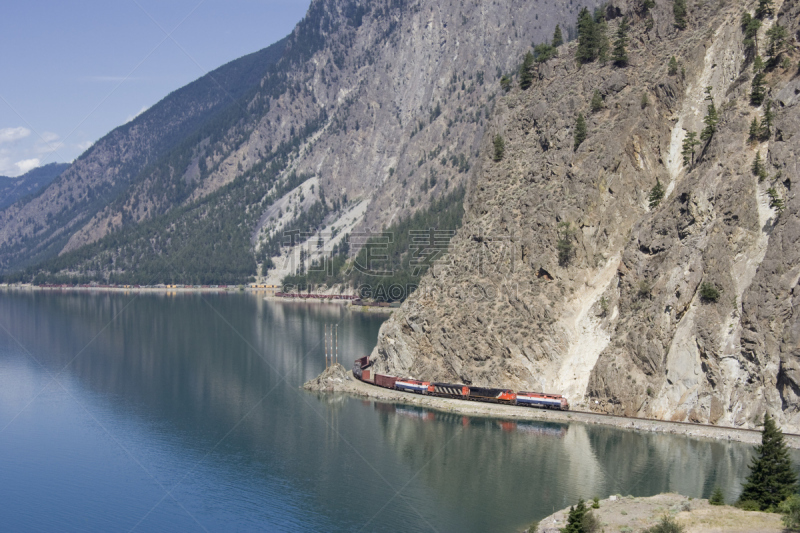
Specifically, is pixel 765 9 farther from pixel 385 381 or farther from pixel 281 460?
pixel 281 460

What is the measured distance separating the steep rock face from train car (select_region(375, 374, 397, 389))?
1949 millimetres

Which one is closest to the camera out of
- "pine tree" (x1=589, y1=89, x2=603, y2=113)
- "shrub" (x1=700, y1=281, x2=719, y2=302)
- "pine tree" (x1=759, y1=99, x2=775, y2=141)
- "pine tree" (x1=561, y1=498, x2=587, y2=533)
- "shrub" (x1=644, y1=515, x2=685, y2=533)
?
"shrub" (x1=644, y1=515, x2=685, y2=533)

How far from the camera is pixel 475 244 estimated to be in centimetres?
9369

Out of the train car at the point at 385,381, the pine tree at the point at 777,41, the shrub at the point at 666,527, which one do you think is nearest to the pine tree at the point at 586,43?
the pine tree at the point at 777,41

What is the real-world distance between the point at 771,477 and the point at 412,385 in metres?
44.6

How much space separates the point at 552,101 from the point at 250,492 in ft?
200

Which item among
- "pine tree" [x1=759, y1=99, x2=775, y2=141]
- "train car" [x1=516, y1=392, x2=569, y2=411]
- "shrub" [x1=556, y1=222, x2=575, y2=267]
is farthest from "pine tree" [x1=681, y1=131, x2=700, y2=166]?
"train car" [x1=516, y1=392, x2=569, y2=411]

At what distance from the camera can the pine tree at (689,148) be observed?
281ft

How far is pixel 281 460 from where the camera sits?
70.4 meters

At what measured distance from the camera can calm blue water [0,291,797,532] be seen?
58.9 m

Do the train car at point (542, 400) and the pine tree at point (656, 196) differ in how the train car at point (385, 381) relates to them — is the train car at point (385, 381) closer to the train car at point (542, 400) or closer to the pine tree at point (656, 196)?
the train car at point (542, 400)

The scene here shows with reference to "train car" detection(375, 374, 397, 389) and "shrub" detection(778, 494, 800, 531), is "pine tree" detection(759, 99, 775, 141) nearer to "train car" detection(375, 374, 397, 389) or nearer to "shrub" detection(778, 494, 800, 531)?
"shrub" detection(778, 494, 800, 531)

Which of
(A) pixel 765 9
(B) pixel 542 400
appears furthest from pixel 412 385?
(A) pixel 765 9

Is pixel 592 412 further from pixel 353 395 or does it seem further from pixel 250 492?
pixel 250 492
